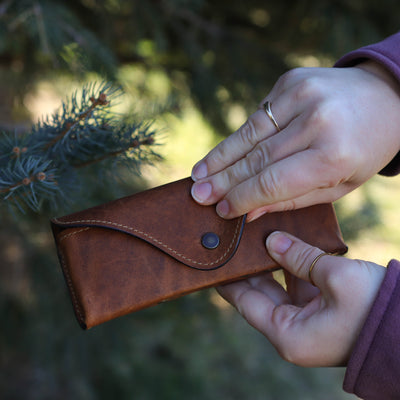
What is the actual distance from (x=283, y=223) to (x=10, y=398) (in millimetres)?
1870

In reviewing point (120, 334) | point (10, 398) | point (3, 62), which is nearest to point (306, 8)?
point (3, 62)

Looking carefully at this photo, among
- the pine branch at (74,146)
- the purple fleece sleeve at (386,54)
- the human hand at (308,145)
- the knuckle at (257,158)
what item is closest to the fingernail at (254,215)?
the human hand at (308,145)

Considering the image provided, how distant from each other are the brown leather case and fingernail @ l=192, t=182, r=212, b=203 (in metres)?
0.02

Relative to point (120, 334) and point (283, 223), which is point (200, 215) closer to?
point (283, 223)

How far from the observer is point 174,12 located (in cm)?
139

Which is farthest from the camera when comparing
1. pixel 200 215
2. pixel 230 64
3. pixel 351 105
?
pixel 230 64

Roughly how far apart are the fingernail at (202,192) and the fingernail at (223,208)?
0.13ft

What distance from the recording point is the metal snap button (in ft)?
2.98

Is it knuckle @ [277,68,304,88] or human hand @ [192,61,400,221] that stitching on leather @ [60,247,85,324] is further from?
knuckle @ [277,68,304,88]

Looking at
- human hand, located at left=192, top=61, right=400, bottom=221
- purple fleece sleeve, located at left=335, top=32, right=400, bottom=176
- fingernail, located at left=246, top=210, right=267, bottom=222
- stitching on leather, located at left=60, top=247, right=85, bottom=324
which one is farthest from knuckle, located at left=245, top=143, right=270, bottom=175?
stitching on leather, located at left=60, top=247, right=85, bottom=324

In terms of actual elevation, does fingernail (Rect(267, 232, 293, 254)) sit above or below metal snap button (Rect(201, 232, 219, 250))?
below

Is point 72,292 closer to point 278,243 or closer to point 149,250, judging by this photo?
point 149,250

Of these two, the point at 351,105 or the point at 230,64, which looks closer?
the point at 351,105

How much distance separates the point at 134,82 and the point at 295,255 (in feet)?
3.53
